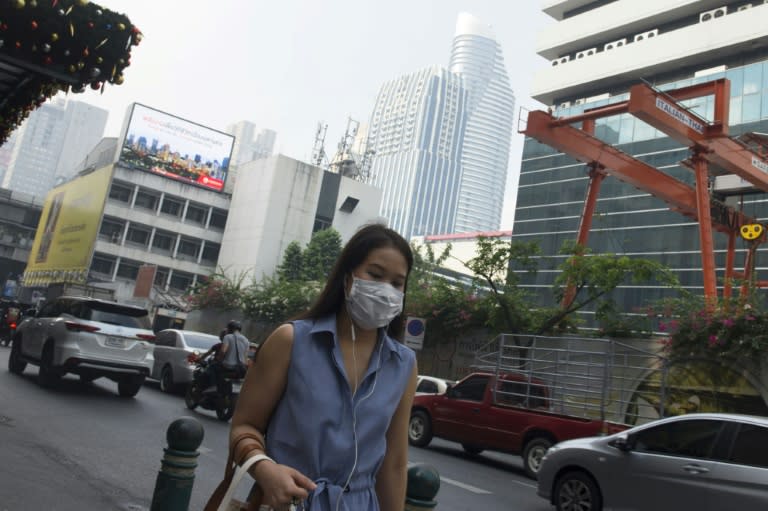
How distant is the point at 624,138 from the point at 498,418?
39.8m

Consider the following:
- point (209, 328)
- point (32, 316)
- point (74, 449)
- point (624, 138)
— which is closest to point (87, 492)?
point (74, 449)

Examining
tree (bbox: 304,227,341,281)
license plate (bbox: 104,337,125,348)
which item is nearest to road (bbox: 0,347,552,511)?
license plate (bbox: 104,337,125,348)

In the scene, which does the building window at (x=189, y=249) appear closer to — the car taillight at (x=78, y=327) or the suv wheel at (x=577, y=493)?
the car taillight at (x=78, y=327)

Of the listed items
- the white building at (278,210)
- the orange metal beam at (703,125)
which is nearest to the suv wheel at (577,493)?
the orange metal beam at (703,125)

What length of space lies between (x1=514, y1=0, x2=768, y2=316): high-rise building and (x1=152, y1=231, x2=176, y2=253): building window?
28493 millimetres

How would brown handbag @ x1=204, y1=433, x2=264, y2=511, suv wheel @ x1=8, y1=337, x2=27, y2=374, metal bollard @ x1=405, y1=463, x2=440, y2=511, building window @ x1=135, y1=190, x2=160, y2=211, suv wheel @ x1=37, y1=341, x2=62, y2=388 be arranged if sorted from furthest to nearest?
building window @ x1=135, y1=190, x2=160, y2=211, suv wheel @ x1=8, y1=337, x2=27, y2=374, suv wheel @ x1=37, y1=341, x2=62, y2=388, metal bollard @ x1=405, y1=463, x2=440, y2=511, brown handbag @ x1=204, y1=433, x2=264, y2=511

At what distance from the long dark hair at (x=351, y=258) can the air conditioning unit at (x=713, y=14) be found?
170ft

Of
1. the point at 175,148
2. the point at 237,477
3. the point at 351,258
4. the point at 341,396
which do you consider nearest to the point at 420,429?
the point at 351,258

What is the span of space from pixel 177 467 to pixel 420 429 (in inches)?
393

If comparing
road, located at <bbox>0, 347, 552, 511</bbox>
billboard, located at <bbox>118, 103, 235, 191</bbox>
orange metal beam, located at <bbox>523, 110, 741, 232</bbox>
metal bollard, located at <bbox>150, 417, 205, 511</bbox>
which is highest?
billboard, located at <bbox>118, 103, 235, 191</bbox>

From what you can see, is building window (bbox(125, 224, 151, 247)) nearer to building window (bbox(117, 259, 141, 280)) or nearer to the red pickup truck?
building window (bbox(117, 259, 141, 280))

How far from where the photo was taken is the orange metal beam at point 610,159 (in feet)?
62.2

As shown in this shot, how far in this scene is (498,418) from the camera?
457 inches

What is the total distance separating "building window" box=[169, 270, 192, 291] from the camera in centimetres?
5791
